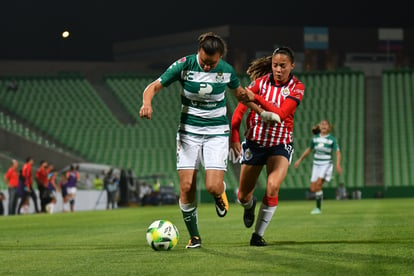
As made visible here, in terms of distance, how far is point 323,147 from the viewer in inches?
869

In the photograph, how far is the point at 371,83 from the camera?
5006cm

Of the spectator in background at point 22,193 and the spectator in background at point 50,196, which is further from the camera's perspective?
the spectator in background at point 50,196

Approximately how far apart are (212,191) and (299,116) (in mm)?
37113

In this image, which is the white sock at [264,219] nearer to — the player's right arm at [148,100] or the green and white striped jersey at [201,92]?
the green and white striped jersey at [201,92]

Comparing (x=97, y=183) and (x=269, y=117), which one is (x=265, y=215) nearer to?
(x=269, y=117)

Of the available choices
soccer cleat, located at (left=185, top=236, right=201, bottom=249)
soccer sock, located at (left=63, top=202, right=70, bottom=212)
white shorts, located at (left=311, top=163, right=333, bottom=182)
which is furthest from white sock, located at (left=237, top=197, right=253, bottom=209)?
soccer sock, located at (left=63, top=202, right=70, bottom=212)

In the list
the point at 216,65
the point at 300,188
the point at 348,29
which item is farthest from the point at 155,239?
the point at 348,29

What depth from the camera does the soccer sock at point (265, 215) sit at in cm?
1002

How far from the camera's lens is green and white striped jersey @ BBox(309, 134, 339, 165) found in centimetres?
2198

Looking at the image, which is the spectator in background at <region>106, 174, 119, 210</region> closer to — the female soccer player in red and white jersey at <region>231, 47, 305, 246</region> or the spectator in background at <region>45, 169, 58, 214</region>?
the spectator in background at <region>45, 169, 58, 214</region>

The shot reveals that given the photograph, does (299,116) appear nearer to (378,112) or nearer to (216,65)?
(378,112)

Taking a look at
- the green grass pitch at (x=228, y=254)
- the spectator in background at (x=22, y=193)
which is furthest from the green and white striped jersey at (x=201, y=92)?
the spectator in background at (x=22, y=193)

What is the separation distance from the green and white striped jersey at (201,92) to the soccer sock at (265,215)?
0.99 meters

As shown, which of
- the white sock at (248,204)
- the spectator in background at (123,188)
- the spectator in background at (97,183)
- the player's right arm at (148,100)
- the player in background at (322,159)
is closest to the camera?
the player's right arm at (148,100)
